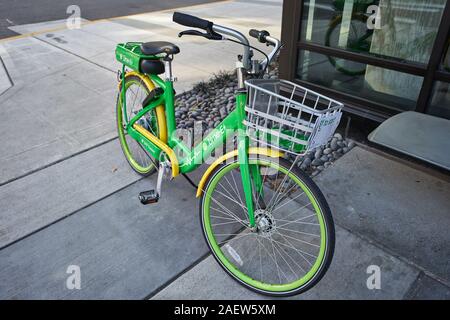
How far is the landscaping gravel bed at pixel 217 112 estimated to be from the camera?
11.3 feet

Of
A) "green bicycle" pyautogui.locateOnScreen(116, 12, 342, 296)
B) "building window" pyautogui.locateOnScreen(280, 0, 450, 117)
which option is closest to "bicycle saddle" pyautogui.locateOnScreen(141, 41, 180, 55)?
"green bicycle" pyautogui.locateOnScreen(116, 12, 342, 296)

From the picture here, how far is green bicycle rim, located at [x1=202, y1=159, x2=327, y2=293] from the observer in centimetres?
198

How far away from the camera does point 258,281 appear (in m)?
2.28

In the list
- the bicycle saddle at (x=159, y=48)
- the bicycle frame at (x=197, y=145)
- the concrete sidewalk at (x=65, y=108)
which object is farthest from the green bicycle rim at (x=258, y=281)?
the concrete sidewalk at (x=65, y=108)

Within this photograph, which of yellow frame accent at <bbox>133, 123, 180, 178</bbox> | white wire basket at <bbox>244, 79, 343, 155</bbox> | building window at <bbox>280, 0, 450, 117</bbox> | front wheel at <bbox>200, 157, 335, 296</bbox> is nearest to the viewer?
white wire basket at <bbox>244, 79, 343, 155</bbox>

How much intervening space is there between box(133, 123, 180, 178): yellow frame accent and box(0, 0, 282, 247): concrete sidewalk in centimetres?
53

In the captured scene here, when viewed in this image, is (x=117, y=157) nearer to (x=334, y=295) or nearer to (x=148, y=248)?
(x=148, y=248)

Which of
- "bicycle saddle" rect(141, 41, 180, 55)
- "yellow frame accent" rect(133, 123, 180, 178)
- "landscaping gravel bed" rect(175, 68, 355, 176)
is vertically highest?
"bicycle saddle" rect(141, 41, 180, 55)

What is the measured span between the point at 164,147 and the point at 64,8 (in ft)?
31.3

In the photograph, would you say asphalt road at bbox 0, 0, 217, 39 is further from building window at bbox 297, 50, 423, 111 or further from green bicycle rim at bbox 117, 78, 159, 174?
building window at bbox 297, 50, 423, 111

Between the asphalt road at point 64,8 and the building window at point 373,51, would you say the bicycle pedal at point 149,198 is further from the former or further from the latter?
the asphalt road at point 64,8

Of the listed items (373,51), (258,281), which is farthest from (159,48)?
(373,51)

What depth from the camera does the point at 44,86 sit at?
5.16 m
